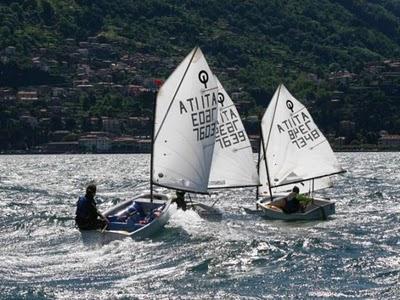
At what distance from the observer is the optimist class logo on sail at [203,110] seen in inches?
1689

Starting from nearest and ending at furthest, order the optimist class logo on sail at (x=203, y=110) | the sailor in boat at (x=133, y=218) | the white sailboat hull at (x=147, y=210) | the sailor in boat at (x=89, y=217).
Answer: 1. the white sailboat hull at (x=147, y=210)
2. the sailor in boat at (x=89, y=217)
3. the sailor in boat at (x=133, y=218)
4. the optimist class logo on sail at (x=203, y=110)

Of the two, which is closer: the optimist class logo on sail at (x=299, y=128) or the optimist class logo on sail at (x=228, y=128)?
the optimist class logo on sail at (x=228, y=128)

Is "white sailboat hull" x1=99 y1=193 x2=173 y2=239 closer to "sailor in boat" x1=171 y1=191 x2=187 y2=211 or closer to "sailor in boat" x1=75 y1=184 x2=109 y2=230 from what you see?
"sailor in boat" x1=171 y1=191 x2=187 y2=211

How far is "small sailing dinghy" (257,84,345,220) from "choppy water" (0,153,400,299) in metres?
3.41

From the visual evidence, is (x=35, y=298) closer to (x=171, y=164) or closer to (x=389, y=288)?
(x=389, y=288)

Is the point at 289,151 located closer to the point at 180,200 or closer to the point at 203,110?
the point at 203,110

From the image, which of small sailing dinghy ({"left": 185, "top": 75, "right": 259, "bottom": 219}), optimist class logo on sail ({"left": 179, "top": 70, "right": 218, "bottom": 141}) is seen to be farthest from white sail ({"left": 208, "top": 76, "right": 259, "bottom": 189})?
optimist class logo on sail ({"left": 179, "top": 70, "right": 218, "bottom": 141})

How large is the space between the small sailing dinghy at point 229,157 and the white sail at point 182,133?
6.79ft

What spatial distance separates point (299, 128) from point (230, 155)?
22.6ft

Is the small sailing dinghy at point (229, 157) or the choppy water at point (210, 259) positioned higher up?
the small sailing dinghy at point (229, 157)

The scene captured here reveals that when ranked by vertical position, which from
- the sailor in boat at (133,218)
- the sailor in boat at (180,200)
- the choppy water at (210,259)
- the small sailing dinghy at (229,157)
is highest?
the small sailing dinghy at (229,157)

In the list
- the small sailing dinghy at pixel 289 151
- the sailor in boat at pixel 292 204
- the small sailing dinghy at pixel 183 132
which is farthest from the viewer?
the small sailing dinghy at pixel 289 151

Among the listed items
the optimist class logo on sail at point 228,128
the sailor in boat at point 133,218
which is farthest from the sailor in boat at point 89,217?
the optimist class logo on sail at point 228,128

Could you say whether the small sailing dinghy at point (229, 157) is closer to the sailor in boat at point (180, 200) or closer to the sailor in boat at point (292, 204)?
the sailor in boat at point (180, 200)
